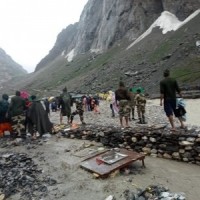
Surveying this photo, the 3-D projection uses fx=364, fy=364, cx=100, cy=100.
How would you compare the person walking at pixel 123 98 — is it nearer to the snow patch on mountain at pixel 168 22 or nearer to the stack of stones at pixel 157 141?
the stack of stones at pixel 157 141

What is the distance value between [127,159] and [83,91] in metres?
62.7

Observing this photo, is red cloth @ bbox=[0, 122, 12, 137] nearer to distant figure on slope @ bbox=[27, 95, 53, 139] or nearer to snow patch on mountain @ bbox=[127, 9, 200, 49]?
distant figure on slope @ bbox=[27, 95, 53, 139]

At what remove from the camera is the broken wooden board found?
35.0ft

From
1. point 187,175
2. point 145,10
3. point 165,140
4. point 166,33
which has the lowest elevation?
point 187,175

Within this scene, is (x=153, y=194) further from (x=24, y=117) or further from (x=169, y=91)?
(x=24, y=117)

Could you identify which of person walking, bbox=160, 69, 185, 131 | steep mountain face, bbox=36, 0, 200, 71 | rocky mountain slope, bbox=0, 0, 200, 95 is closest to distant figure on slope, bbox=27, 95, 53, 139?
person walking, bbox=160, 69, 185, 131

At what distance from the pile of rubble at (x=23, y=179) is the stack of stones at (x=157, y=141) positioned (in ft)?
10.9

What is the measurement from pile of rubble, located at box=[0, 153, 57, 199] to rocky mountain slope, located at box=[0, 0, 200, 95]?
39.9m

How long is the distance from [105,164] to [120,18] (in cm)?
9709

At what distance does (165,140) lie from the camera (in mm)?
12453

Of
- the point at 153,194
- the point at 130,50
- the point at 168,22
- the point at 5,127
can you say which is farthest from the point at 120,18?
the point at 153,194

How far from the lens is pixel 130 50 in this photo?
8288 cm

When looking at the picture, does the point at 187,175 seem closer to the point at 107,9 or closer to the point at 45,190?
the point at 45,190

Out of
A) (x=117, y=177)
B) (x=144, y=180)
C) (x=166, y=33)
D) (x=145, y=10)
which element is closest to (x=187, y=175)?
(x=144, y=180)
